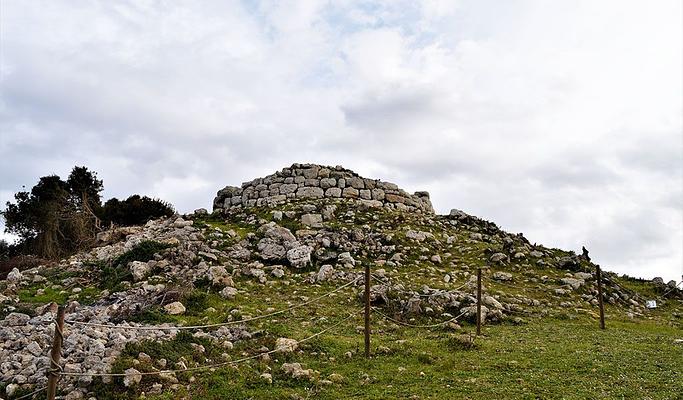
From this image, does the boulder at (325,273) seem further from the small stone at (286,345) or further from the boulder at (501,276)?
the small stone at (286,345)

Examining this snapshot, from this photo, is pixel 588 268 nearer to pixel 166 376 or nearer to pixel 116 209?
pixel 166 376

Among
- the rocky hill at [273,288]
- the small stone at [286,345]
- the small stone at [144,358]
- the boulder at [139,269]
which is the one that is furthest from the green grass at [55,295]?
the small stone at [286,345]

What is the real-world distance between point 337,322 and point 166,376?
480 cm

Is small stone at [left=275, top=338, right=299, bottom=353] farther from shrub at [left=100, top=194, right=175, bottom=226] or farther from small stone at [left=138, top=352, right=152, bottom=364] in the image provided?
shrub at [left=100, top=194, right=175, bottom=226]

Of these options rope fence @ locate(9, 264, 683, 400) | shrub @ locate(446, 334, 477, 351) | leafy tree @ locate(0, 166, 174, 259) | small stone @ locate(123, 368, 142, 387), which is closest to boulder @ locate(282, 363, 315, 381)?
rope fence @ locate(9, 264, 683, 400)

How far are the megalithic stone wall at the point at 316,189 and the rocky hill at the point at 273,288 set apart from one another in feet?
0.26

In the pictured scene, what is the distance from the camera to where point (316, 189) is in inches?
1018

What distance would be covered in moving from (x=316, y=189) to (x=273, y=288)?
10.7 metres

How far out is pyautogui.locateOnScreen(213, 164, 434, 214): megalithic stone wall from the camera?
25.8m

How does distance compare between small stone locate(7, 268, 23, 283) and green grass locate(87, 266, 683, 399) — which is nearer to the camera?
green grass locate(87, 266, 683, 399)

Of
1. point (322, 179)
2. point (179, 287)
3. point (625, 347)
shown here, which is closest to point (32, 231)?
point (322, 179)

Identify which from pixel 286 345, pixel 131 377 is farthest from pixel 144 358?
pixel 286 345

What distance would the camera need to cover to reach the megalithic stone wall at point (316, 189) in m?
25.8

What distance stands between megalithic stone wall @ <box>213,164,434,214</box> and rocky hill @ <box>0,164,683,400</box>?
8cm
